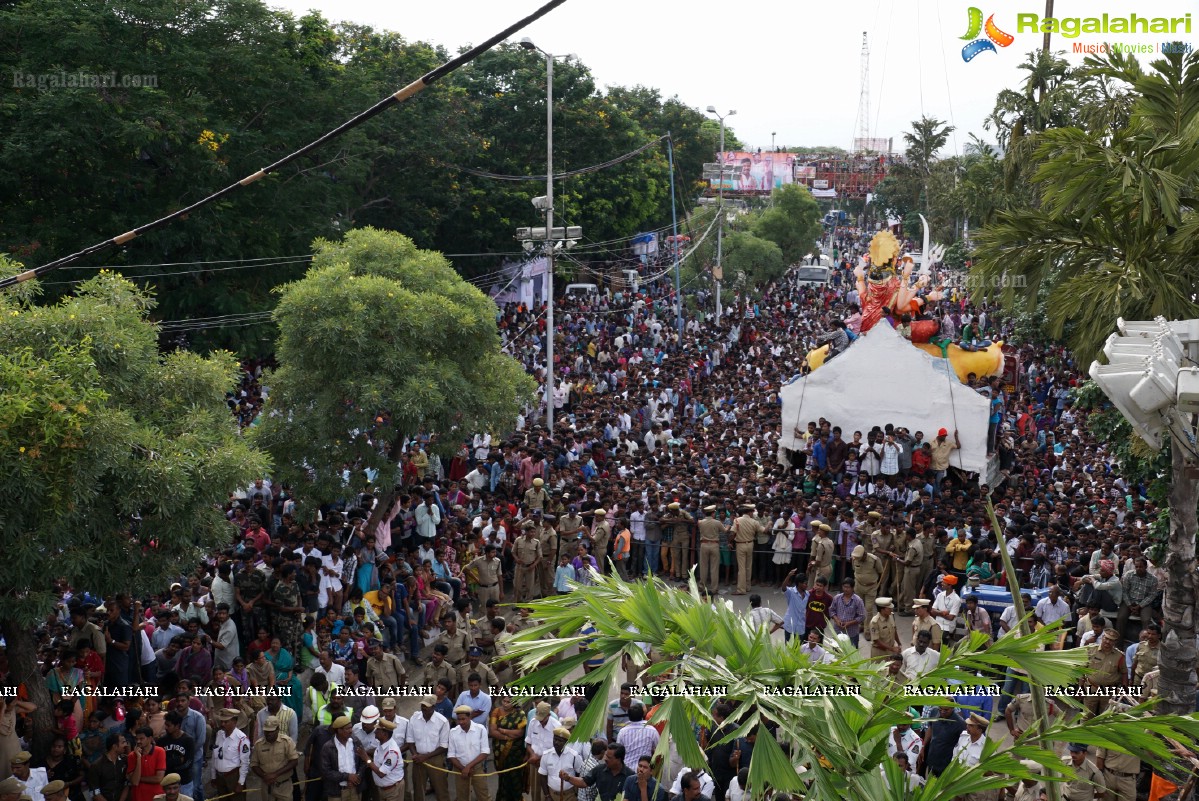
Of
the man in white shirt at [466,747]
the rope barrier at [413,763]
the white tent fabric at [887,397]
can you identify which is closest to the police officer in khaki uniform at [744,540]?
the white tent fabric at [887,397]

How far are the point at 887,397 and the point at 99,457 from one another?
43.9ft

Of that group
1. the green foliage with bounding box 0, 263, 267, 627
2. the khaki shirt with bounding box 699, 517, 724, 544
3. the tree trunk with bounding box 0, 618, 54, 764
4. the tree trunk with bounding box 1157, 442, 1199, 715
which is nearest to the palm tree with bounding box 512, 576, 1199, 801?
the tree trunk with bounding box 1157, 442, 1199, 715

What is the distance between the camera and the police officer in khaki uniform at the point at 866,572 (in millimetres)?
14055

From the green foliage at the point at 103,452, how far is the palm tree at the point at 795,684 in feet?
18.0

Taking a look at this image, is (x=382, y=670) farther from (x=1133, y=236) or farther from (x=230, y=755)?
(x=1133, y=236)

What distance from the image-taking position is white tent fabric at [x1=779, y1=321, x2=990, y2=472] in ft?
61.7

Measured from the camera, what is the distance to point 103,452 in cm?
907

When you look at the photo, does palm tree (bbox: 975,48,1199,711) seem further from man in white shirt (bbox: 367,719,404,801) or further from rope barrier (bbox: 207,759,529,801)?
man in white shirt (bbox: 367,719,404,801)

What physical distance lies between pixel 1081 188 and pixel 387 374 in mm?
8897

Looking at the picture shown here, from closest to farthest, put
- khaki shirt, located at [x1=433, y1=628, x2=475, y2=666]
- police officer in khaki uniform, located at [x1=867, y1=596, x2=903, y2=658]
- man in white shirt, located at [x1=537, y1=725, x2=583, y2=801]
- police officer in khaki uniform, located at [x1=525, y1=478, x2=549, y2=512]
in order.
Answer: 1. man in white shirt, located at [x1=537, y1=725, x2=583, y2=801]
2. khaki shirt, located at [x1=433, y1=628, x2=475, y2=666]
3. police officer in khaki uniform, located at [x1=867, y1=596, x2=903, y2=658]
4. police officer in khaki uniform, located at [x1=525, y1=478, x2=549, y2=512]

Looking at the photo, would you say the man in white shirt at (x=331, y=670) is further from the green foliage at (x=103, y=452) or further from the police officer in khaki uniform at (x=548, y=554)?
the police officer in khaki uniform at (x=548, y=554)

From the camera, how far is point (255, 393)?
2405 cm

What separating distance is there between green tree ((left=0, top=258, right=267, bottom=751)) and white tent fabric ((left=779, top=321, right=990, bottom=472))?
11287 mm

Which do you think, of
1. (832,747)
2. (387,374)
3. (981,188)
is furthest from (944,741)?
(981,188)
